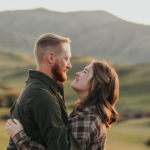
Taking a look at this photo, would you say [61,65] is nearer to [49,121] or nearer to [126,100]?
[49,121]

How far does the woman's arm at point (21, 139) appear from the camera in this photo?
128 inches

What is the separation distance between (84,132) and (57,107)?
577mm

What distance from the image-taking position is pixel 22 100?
3256 millimetres

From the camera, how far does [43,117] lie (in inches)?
119

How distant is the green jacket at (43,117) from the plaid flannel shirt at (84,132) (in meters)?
0.09

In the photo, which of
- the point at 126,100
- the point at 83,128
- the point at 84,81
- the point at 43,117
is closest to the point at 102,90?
the point at 84,81

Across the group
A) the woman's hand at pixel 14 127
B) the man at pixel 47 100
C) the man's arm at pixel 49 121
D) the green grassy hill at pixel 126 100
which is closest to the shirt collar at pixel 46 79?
the man at pixel 47 100

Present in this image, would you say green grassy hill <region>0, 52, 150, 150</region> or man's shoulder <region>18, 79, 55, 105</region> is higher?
man's shoulder <region>18, 79, 55, 105</region>

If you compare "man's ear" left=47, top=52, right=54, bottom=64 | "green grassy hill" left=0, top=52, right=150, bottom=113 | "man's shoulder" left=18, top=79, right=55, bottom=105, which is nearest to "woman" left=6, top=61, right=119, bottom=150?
"man's shoulder" left=18, top=79, right=55, bottom=105

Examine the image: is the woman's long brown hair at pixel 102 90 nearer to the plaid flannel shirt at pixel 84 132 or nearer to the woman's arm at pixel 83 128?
the plaid flannel shirt at pixel 84 132

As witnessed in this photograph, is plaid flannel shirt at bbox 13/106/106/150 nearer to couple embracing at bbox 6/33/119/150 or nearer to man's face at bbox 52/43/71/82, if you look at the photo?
couple embracing at bbox 6/33/119/150

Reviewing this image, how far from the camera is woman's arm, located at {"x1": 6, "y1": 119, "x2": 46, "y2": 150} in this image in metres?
3.24

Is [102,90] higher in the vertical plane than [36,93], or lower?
lower

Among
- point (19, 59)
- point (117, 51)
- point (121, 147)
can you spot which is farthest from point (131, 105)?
point (117, 51)
